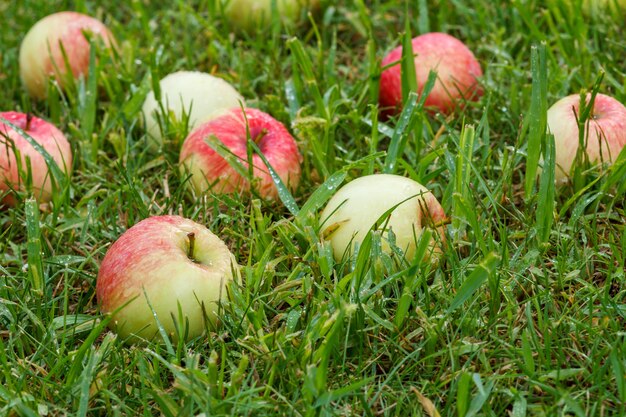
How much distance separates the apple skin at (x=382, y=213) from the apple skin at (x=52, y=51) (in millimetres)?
1406

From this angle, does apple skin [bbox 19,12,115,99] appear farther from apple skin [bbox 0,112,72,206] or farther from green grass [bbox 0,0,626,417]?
apple skin [bbox 0,112,72,206]

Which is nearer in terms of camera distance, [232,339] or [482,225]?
[232,339]

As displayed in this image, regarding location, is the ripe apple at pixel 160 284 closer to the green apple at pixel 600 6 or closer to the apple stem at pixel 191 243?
the apple stem at pixel 191 243

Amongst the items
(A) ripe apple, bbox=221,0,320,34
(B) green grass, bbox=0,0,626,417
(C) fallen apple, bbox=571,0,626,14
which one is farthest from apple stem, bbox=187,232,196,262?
(C) fallen apple, bbox=571,0,626,14

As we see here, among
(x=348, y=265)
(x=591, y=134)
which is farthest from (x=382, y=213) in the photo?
(x=591, y=134)

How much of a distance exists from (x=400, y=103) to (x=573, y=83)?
63cm

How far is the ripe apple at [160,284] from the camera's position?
7.14 ft

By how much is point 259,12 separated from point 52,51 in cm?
85

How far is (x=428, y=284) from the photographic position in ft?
7.80

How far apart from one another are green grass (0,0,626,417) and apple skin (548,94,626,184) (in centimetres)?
7

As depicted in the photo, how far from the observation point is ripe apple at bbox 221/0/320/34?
3.68 metres

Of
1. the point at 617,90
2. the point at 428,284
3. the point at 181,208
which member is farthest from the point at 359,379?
the point at 617,90

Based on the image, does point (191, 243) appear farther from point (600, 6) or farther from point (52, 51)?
point (600, 6)

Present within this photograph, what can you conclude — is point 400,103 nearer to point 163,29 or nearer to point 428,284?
point 428,284
